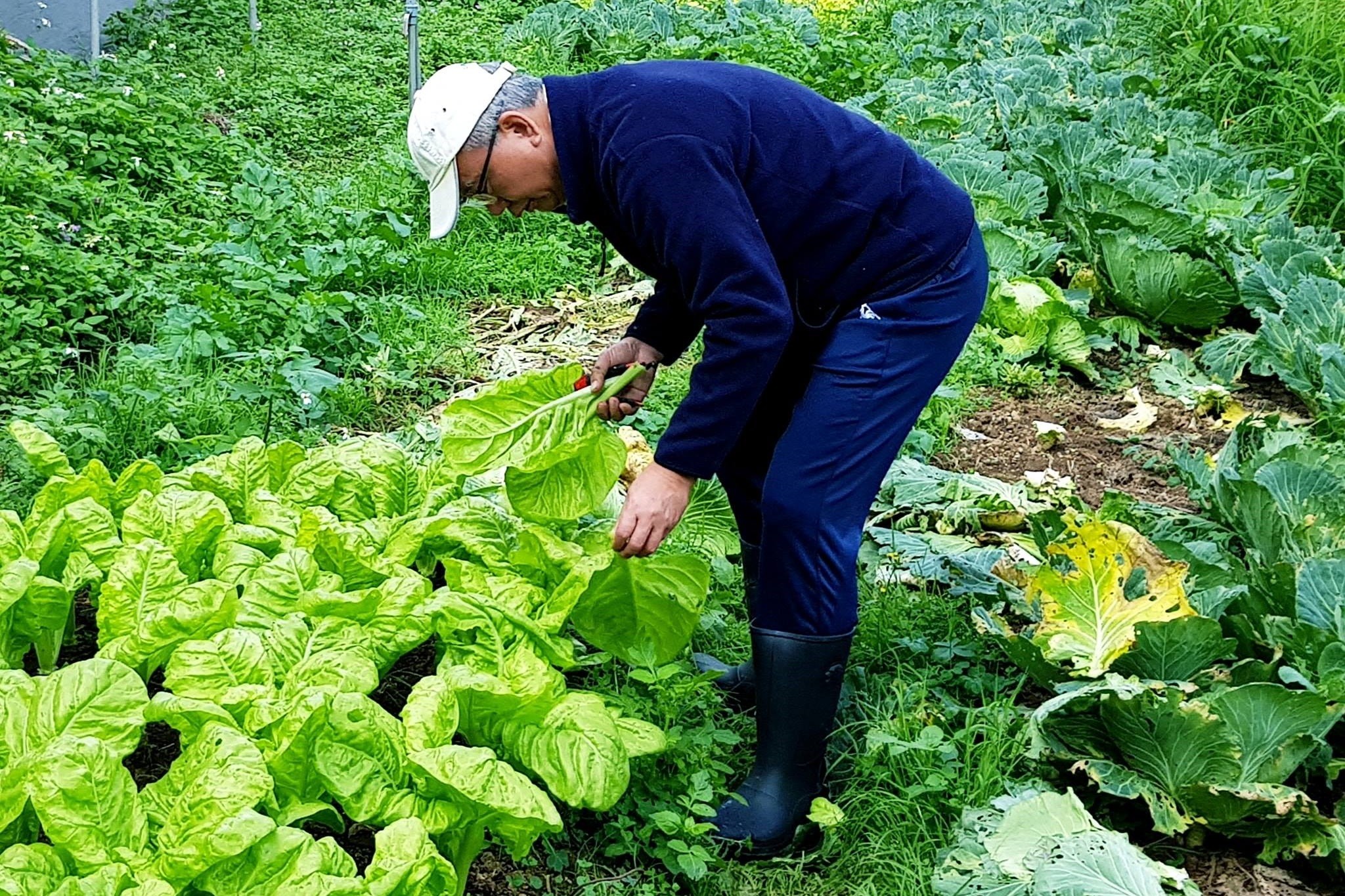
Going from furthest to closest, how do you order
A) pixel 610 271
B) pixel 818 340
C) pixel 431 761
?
1. pixel 610 271
2. pixel 818 340
3. pixel 431 761

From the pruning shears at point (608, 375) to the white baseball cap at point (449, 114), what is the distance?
653 millimetres

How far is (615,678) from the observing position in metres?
3.08

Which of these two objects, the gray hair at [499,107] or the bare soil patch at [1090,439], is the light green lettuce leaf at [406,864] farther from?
the bare soil patch at [1090,439]

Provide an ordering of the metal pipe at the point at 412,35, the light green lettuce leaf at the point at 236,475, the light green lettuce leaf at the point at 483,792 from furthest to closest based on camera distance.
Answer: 1. the metal pipe at the point at 412,35
2. the light green lettuce leaf at the point at 236,475
3. the light green lettuce leaf at the point at 483,792

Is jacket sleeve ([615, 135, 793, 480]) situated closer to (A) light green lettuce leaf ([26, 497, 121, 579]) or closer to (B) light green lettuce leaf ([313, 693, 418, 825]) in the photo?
(B) light green lettuce leaf ([313, 693, 418, 825])

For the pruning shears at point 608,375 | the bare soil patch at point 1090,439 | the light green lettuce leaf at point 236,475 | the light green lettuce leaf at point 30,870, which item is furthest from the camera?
the bare soil patch at point 1090,439

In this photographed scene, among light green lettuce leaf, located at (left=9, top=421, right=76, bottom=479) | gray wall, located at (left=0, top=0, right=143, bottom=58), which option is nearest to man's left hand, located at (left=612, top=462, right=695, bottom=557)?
light green lettuce leaf, located at (left=9, top=421, right=76, bottom=479)

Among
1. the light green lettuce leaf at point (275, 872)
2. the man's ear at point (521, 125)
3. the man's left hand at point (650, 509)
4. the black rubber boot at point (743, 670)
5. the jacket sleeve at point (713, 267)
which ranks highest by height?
the man's ear at point (521, 125)

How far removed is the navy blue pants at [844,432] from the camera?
260 centimetres

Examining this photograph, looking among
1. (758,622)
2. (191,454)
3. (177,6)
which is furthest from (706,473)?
(177,6)

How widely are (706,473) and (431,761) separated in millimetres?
718

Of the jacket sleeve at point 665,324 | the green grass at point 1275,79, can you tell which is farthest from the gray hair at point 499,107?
the green grass at point 1275,79

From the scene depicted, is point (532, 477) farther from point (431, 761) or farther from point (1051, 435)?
point (1051, 435)

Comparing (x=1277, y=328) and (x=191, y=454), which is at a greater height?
(x=1277, y=328)
